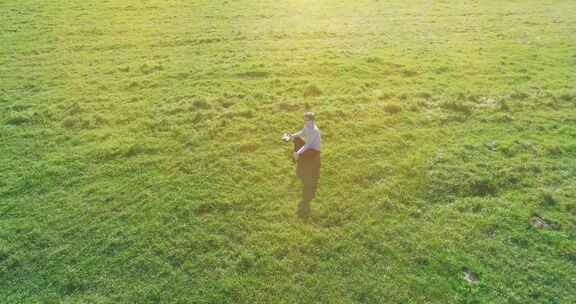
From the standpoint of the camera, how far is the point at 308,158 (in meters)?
13.5

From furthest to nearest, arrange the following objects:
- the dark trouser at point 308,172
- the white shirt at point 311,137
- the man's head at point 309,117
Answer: the white shirt at point 311,137
the dark trouser at point 308,172
the man's head at point 309,117

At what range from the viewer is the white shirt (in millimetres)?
12802

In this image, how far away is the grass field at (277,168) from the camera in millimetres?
10008

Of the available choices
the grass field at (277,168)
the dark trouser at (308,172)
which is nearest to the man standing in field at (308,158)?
the dark trouser at (308,172)

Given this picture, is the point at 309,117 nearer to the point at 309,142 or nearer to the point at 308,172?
the point at 309,142

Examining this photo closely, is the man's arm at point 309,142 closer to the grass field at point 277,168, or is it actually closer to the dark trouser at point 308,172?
the dark trouser at point 308,172

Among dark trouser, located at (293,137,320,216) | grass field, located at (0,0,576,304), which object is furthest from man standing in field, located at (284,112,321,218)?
grass field, located at (0,0,576,304)

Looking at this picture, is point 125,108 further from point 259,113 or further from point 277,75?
point 277,75

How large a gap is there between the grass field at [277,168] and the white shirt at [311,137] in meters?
1.02

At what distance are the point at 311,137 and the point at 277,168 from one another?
1687mm

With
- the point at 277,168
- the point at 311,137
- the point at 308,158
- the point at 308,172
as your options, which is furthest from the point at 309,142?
the point at 277,168

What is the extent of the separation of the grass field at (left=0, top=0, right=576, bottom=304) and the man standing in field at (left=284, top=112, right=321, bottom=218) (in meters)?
0.38

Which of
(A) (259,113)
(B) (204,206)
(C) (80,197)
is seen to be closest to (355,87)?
(A) (259,113)

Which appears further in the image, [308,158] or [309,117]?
[308,158]
